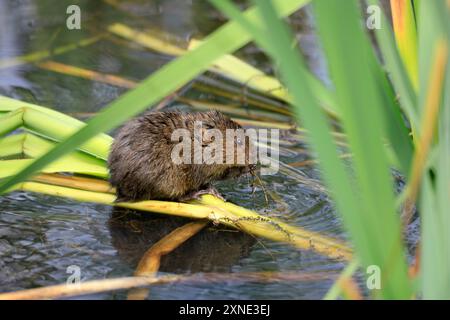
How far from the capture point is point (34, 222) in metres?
4.51

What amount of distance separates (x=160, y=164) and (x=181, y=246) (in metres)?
0.63

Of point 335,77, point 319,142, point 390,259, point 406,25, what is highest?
point 406,25

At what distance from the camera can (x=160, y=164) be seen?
475 centimetres

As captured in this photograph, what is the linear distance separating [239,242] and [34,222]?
1.19 meters

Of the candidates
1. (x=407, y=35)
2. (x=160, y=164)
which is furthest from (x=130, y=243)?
(x=407, y=35)

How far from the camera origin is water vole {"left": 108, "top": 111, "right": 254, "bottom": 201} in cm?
463

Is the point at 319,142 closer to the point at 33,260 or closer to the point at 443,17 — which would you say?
the point at 443,17

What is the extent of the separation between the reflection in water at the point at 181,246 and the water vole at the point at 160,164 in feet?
0.51

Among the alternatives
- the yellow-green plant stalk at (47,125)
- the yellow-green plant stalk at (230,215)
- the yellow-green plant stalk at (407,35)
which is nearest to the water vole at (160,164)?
the yellow-green plant stalk at (230,215)

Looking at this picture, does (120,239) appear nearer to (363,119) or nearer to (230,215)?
(230,215)

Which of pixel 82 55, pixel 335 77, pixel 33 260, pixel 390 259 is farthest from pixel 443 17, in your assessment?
pixel 82 55

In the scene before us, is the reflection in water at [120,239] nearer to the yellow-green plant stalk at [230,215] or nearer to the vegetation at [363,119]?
the yellow-green plant stalk at [230,215]

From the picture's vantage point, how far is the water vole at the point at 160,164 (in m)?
4.63

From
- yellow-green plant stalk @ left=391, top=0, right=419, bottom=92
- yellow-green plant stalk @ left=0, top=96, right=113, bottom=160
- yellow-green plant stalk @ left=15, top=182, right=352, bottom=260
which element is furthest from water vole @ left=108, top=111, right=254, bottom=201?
yellow-green plant stalk @ left=391, top=0, right=419, bottom=92
